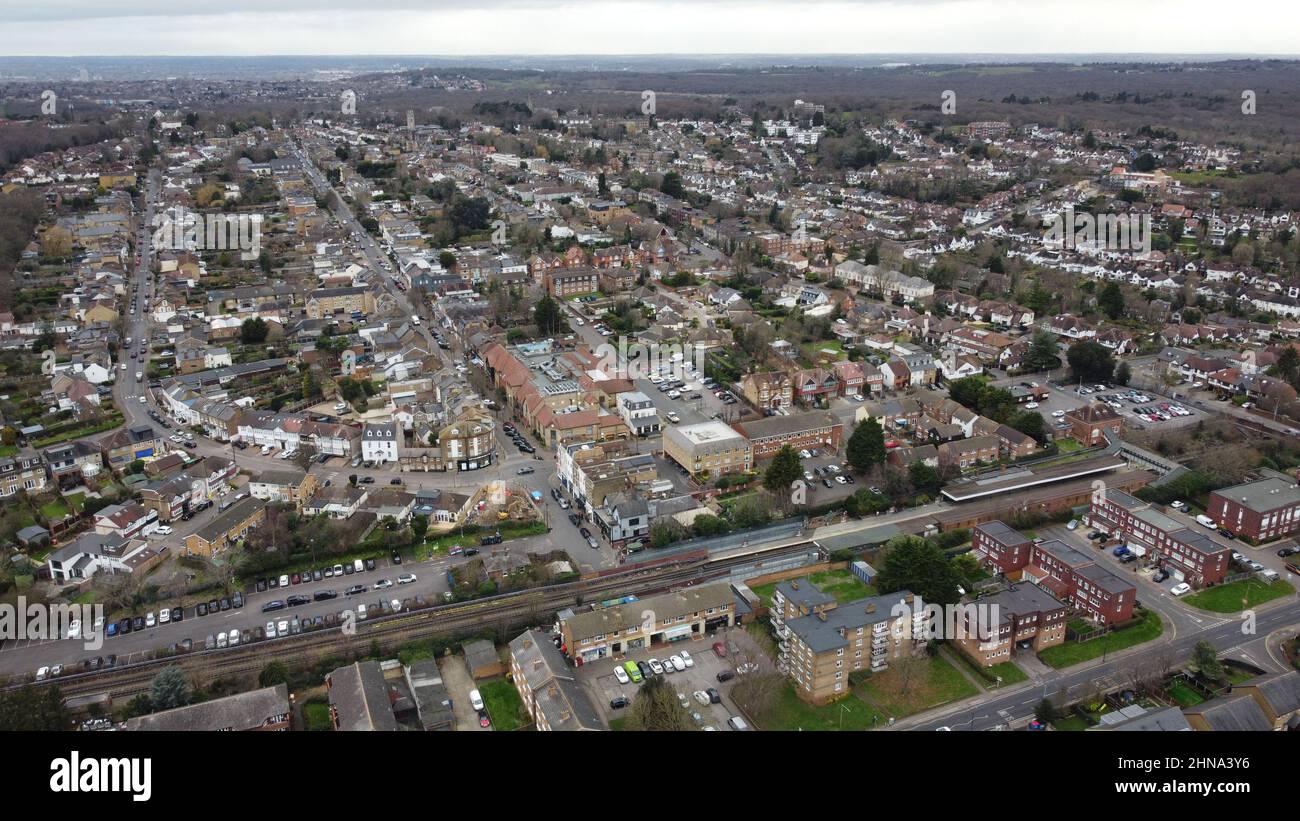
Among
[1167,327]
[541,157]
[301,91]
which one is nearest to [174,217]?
[541,157]

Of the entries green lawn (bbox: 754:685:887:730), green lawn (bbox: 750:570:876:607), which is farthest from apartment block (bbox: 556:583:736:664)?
green lawn (bbox: 754:685:887:730)

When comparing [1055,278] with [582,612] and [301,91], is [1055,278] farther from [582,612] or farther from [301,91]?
[301,91]

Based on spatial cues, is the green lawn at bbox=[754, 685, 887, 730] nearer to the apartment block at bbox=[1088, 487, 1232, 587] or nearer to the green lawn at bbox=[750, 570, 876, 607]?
the green lawn at bbox=[750, 570, 876, 607]

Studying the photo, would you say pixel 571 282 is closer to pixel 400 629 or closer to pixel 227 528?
pixel 227 528

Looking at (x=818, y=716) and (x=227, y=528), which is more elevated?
(x=227, y=528)

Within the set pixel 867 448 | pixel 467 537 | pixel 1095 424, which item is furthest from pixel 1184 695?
pixel 467 537

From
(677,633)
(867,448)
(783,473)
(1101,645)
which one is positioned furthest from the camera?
(867,448)

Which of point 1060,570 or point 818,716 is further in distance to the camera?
point 1060,570
